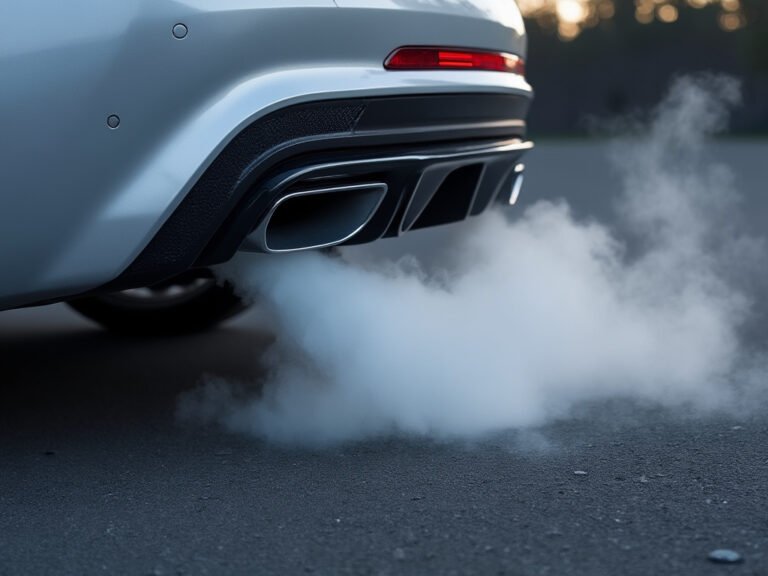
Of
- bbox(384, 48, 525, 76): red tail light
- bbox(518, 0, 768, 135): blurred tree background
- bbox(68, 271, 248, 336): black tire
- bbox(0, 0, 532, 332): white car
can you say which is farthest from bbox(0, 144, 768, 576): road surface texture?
bbox(518, 0, 768, 135): blurred tree background

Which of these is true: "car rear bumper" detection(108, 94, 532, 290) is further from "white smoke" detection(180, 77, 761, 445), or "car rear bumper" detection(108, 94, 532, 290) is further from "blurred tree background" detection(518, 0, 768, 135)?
"blurred tree background" detection(518, 0, 768, 135)

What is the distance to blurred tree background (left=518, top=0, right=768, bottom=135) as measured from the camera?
3200 centimetres

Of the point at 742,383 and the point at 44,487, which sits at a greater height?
the point at 742,383

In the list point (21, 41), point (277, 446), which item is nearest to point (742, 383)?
point (277, 446)

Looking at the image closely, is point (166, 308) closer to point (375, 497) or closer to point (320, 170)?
point (320, 170)

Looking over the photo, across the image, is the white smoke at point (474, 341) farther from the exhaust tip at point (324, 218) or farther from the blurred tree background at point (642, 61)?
the blurred tree background at point (642, 61)

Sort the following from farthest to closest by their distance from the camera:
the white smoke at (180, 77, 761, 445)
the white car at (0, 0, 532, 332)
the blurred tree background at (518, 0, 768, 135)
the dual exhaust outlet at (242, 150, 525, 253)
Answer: the blurred tree background at (518, 0, 768, 135), the white smoke at (180, 77, 761, 445), the dual exhaust outlet at (242, 150, 525, 253), the white car at (0, 0, 532, 332)

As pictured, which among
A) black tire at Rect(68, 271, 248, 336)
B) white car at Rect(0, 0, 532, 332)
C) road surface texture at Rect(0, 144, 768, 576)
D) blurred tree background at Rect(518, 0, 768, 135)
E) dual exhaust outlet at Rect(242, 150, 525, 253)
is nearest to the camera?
road surface texture at Rect(0, 144, 768, 576)

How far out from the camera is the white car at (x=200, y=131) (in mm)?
2387

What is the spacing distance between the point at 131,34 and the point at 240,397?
1.24 meters

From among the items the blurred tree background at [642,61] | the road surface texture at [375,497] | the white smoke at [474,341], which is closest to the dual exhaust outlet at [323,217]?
the white smoke at [474,341]

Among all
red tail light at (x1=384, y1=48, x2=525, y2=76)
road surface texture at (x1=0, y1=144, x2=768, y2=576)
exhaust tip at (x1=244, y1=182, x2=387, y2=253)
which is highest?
red tail light at (x1=384, y1=48, x2=525, y2=76)

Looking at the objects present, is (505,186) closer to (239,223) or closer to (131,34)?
(239,223)

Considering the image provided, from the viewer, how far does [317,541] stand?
7.25 ft
